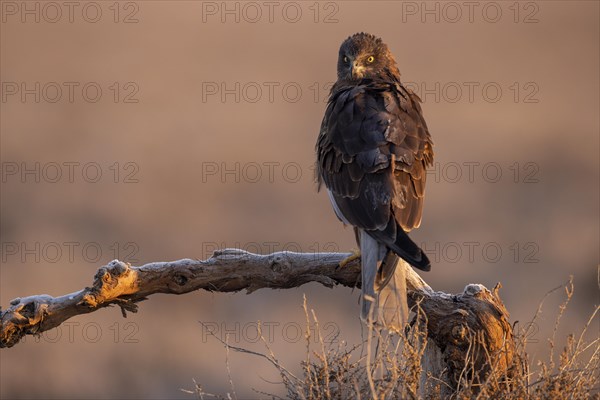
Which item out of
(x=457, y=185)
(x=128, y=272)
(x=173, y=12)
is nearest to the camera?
(x=128, y=272)

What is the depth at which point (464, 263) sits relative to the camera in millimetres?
14586

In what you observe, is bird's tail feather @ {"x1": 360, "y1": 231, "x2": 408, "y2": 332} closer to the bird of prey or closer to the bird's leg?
the bird of prey

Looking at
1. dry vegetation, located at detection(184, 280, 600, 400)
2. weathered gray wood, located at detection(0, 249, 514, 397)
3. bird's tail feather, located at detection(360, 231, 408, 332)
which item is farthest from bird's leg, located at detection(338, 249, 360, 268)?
dry vegetation, located at detection(184, 280, 600, 400)

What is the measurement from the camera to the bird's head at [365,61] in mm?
8664

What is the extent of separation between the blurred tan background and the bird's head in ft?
6.47

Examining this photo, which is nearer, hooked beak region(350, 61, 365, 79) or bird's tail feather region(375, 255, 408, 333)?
bird's tail feather region(375, 255, 408, 333)

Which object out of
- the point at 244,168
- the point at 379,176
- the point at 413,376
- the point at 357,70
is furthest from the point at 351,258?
the point at 244,168

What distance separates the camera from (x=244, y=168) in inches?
679

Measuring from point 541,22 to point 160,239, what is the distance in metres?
14.7

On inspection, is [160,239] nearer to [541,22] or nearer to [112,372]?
[112,372]

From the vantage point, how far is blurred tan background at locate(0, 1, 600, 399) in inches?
515

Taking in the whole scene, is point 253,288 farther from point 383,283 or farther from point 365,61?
point 365,61

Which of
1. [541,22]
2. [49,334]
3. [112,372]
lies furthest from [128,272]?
[541,22]

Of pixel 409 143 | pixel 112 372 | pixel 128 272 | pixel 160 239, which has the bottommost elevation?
pixel 112 372
